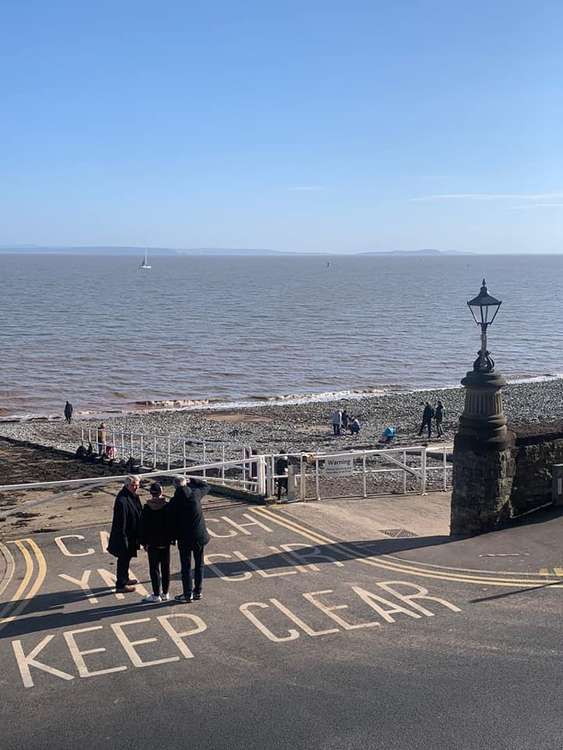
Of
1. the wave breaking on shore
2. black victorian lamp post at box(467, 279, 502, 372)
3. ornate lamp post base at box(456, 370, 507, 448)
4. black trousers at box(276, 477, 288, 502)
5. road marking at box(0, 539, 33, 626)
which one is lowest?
the wave breaking on shore

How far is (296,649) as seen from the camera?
779 cm

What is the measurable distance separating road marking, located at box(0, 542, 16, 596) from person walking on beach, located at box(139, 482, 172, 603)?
1.90 m

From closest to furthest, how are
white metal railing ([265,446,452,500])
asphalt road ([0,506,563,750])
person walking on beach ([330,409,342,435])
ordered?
asphalt road ([0,506,563,750]) < white metal railing ([265,446,452,500]) < person walking on beach ([330,409,342,435])

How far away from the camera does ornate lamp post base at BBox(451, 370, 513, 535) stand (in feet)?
38.1

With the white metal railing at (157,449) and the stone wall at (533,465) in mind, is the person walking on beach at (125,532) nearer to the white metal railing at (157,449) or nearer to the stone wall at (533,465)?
the stone wall at (533,465)

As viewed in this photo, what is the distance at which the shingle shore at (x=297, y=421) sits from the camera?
3195 cm

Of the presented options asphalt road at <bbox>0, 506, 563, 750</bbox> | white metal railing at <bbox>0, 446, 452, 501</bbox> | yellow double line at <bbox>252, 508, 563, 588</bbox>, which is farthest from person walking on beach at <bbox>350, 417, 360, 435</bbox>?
yellow double line at <bbox>252, 508, 563, 588</bbox>

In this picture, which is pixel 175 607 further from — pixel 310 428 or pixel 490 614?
pixel 310 428

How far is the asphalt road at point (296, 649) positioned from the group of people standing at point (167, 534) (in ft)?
0.89

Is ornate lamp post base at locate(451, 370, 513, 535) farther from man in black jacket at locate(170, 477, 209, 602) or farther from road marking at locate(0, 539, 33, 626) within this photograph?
road marking at locate(0, 539, 33, 626)

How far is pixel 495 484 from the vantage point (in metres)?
11.7

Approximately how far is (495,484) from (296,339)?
60.8m

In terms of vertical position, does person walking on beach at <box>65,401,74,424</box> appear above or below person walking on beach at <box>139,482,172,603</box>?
below

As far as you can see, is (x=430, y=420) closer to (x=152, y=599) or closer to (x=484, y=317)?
(x=484, y=317)
